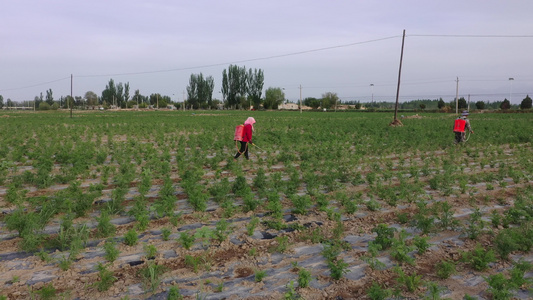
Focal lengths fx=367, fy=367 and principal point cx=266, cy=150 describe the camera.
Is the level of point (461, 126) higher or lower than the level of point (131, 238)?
higher

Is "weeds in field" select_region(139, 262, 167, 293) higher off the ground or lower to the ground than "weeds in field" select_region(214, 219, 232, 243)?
lower

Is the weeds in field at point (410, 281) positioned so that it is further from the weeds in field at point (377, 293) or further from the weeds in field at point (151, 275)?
the weeds in field at point (151, 275)

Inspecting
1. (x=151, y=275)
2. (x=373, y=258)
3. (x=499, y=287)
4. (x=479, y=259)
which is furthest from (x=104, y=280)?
(x=479, y=259)

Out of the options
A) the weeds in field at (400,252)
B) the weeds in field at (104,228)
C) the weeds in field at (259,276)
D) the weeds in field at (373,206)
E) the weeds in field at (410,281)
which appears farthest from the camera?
the weeds in field at (373,206)

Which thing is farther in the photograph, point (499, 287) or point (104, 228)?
point (104, 228)

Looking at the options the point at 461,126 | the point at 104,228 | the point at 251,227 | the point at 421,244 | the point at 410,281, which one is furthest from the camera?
the point at 461,126

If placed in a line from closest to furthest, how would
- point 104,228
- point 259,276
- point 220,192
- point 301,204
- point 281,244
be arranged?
1. point 259,276
2. point 281,244
3. point 104,228
4. point 301,204
5. point 220,192

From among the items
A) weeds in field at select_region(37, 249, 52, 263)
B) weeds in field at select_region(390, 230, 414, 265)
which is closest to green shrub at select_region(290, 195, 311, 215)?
weeds in field at select_region(390, 230, 414, 265)

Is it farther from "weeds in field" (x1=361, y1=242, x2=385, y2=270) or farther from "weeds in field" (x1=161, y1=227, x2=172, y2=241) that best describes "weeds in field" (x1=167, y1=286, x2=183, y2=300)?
"weeds in field" (x1=361, y1=242, x2=385, y2=270)

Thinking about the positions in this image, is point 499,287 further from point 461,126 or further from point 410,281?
point 461,126

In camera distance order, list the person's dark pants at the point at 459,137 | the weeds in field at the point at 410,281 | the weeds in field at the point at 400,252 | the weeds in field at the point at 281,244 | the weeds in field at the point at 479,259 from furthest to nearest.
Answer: the person's dark pants at the point at 459,137, the weeds in field at the point at 281,244, the weeds in field at the point at 400,252, the weeds in field at the point at 479,259, the weeds in field at the point at 410,281

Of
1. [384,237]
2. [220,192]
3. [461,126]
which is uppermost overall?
[461,126]

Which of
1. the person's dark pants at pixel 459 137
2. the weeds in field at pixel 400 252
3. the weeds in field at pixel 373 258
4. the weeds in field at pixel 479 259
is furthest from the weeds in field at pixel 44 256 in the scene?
the person's dark pants at pixel 459 137

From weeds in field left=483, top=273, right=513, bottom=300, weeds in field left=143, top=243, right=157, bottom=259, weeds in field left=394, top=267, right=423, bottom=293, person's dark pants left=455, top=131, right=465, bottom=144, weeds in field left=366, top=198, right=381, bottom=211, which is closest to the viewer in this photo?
weeds in field left=483, top=273, right=513, bottom=300
